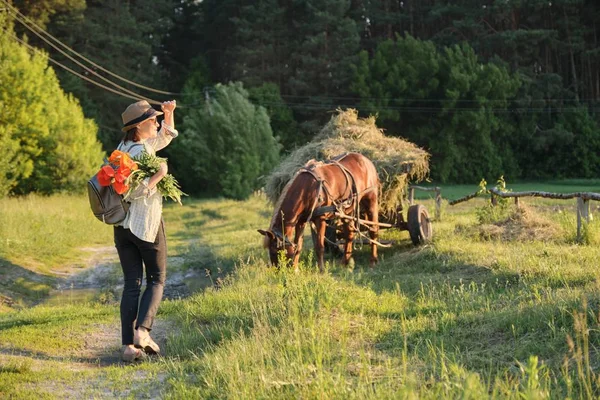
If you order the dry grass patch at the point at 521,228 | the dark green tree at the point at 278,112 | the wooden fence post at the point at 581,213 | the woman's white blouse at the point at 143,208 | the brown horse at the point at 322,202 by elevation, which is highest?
the dark green tree at the point at 278,112

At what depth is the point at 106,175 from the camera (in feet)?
18.7

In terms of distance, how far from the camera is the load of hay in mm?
12148

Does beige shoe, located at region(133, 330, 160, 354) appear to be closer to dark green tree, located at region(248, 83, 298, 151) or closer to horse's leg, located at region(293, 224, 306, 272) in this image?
horse's leg, located at region(293, 224, 306, 272)

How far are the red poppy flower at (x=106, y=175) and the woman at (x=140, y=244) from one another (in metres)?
0.23

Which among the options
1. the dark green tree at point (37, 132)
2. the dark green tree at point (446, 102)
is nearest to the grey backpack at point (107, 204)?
the dark green tree at point (37, 132)

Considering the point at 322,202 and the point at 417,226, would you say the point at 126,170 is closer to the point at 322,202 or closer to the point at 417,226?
the point at 322,202

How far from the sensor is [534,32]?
4362cm

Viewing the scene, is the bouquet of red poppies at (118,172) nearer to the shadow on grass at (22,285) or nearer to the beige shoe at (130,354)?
the beige shoe at (130,354)

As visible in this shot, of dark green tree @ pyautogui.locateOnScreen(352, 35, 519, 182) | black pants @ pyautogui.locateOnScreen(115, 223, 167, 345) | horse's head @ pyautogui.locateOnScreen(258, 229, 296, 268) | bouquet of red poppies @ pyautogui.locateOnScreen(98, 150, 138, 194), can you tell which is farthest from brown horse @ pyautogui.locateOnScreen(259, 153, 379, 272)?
dark green tree @ pyautogui.locateOnScreen(352, 35, 519, 182)

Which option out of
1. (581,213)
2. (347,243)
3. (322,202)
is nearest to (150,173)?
(322,202)

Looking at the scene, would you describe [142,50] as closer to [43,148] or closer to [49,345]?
[43,148]

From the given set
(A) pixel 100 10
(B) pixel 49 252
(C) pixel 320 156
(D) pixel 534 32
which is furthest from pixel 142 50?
(C) pixel 320 156

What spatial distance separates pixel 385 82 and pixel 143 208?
138ft

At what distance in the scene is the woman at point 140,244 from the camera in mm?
5867
